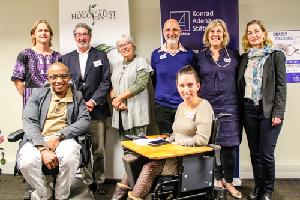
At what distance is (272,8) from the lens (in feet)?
13.6

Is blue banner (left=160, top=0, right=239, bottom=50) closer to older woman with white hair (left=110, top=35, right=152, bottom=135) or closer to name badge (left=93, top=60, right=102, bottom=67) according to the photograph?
older woman with white hair (left=110, top=35, right=152, bottom=135)

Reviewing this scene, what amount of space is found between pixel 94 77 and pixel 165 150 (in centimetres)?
162

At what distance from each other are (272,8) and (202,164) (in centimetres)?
251

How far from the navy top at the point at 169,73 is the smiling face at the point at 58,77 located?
0.95 m

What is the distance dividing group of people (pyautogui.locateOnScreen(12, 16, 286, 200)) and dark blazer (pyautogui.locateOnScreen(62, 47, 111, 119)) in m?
0.01

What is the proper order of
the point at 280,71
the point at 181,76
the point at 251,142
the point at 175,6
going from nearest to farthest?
the point at 181,76 → the point at 280,71 → the point at 251,142 → the point at 175,6

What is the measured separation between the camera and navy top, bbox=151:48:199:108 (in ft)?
11.5

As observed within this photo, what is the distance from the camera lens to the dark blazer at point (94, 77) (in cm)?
373

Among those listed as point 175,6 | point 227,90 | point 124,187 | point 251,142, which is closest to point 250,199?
point 251,142

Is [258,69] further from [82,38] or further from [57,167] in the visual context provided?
[57,167]

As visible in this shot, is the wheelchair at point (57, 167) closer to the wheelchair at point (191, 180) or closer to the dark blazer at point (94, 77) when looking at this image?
the dark blazer at point (94, 77)

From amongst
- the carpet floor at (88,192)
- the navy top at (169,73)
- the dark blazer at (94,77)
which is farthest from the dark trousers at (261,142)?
the dark blazer at (94,77)

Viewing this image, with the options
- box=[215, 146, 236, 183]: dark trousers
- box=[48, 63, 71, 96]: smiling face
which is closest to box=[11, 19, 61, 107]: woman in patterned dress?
box=[48, 63, 71, 96]: smiling face

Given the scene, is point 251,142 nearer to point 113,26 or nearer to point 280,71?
point 280,71
